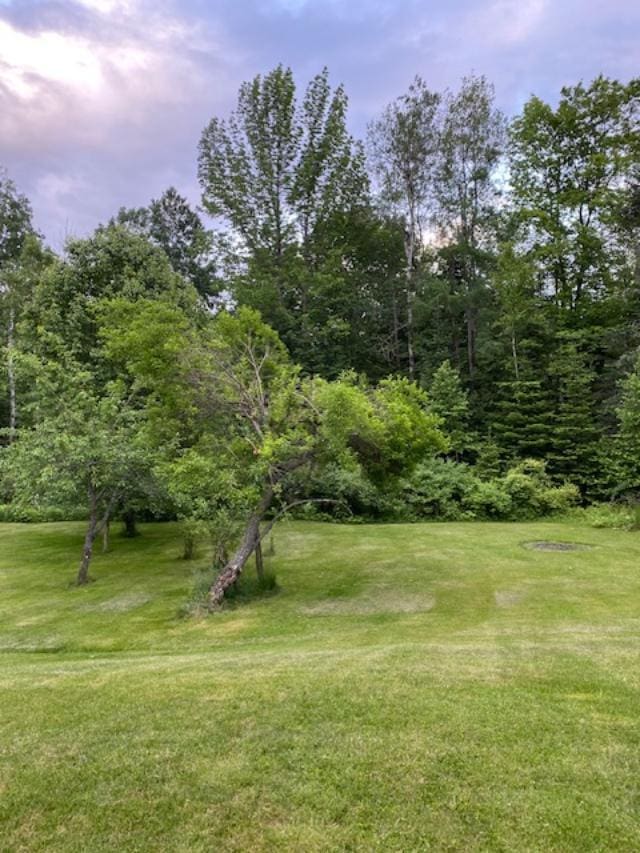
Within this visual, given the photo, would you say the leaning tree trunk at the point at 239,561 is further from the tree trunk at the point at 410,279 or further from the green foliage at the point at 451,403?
the tree trunk at the point at 410,279

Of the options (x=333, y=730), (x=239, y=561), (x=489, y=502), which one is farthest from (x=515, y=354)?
(x=333, y=730)

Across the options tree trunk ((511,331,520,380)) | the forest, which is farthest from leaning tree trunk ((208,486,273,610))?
tree trunk ((511,331,520,380))

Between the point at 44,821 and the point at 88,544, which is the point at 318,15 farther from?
the point at 44,821

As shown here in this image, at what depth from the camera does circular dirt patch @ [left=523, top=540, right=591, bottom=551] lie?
11.9m

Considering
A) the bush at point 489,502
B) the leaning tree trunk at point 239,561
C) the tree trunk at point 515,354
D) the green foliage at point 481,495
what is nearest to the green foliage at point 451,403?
the tree trunk at point 515,354

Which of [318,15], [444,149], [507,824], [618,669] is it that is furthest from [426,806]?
[444,149]

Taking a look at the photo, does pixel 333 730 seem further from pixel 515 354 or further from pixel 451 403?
pixel 515 354

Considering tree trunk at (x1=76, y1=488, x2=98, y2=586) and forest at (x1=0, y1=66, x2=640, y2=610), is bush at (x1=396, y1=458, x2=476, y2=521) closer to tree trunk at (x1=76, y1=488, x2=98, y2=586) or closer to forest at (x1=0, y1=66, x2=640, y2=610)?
forest at (x1=0, y1=66, x2=640, y2=610)

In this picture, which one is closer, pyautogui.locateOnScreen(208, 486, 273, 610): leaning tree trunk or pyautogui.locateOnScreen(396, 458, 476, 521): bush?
pyautogui.locateOnScreen(208, 486, 273, 610): leaning tree trunk

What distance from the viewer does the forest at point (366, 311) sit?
10641 mm

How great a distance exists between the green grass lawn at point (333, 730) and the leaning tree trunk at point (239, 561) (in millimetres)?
633

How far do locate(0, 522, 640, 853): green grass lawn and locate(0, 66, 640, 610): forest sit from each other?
129 inches

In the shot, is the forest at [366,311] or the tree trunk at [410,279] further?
the tree trunk at [410,279]

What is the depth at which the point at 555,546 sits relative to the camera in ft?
40.0
